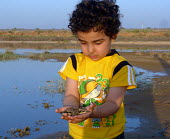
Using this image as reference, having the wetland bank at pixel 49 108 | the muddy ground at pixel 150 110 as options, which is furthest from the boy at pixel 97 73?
the wetland bank at pixel 49 108

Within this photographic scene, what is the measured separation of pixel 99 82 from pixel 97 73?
0.08 metres

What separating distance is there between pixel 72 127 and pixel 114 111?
416 millimetres

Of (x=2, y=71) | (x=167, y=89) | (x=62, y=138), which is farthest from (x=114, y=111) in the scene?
(x=2, y=71)

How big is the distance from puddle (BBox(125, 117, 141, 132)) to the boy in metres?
3.89

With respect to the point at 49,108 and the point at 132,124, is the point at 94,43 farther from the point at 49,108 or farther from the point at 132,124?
the point at 49,108

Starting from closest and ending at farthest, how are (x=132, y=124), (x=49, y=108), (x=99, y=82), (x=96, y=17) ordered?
(x=96, y=17), (x=99, y=82), (x=132, y=124), (x=49, y=108)

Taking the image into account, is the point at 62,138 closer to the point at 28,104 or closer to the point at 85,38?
the point at 28,104

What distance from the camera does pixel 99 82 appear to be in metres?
2.72

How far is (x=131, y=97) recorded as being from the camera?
948cm

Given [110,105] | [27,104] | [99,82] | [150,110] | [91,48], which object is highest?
[91,48]

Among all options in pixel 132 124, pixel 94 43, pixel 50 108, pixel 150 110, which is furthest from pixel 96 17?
pixel 50 108

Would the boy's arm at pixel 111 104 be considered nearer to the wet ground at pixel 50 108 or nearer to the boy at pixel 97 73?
the boy at pixel 97 73

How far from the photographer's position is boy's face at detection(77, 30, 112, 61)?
8.43 feet

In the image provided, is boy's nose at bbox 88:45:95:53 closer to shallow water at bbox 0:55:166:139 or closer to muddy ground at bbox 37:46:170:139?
muddy ground at bbox 37:46:170:139
